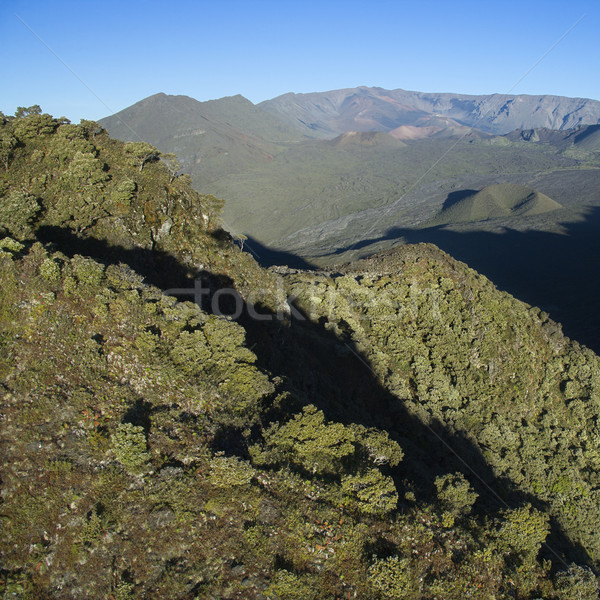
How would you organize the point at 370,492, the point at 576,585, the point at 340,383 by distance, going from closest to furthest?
the point at 576,585
the point at 370,492
the point at 340,383

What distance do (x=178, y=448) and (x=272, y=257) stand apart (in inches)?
4571

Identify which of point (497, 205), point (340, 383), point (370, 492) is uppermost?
point (497, 205)

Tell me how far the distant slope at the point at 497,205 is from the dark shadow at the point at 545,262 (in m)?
13.8

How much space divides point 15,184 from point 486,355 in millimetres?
28565

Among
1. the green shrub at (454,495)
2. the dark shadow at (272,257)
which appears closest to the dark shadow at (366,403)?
the green shrub at (454,495)

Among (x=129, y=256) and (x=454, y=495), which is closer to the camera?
(x=454, y=495)

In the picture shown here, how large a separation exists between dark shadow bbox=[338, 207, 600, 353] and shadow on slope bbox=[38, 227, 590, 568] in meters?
55.9

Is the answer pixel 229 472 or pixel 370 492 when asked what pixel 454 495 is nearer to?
pixel 370 492

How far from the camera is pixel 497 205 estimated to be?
15362cm

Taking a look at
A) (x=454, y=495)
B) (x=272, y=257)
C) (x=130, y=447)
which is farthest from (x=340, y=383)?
(x=272, y=257)

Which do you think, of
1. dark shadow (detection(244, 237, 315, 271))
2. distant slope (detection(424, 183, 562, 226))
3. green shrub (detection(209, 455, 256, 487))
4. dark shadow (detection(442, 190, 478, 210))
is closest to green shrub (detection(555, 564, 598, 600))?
green shrub (detection(209, 455, 256, 487))

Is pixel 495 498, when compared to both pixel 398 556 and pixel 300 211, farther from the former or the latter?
pixel 300 211

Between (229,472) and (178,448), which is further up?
(178,448)

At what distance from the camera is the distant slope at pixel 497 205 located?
149 meters
